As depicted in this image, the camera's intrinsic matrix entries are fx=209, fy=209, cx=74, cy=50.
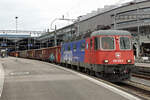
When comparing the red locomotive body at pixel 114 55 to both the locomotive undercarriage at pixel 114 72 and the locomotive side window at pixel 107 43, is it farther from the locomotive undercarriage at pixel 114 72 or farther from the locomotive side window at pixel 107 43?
the locomotive undercarriage at pixel 114 72

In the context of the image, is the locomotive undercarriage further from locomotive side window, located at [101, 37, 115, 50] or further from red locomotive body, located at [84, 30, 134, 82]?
locomotive side window, located at [101, 37, 115, 50]

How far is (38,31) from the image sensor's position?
6719cm

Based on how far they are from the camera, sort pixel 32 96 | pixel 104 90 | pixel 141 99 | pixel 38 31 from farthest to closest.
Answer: pixel 38 31 → pixel 104 90 → pixel 32 96 → pixel 141 99

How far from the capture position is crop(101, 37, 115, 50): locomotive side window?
43.1 feet

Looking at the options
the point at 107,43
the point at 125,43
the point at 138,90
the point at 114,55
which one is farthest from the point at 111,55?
the point at 138,90

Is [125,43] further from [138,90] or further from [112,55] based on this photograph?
[138,90]

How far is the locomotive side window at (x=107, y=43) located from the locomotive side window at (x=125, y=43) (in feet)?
2.04

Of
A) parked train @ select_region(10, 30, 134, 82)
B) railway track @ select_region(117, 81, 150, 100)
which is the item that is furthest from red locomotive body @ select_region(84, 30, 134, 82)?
railway track @ select_region(117, 81, 150, 100)

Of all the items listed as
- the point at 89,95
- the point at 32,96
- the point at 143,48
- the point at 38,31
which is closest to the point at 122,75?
the point at 89,95

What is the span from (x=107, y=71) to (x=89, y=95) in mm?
4863

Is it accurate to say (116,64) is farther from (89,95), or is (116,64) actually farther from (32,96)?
(32,96)

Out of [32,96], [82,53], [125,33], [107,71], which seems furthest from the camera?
[82,53]

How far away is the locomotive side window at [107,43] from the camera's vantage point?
13.1 m

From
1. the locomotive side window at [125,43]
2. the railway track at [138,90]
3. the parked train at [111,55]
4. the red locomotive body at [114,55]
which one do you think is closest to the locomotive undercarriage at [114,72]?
the parked train at [111,55]
